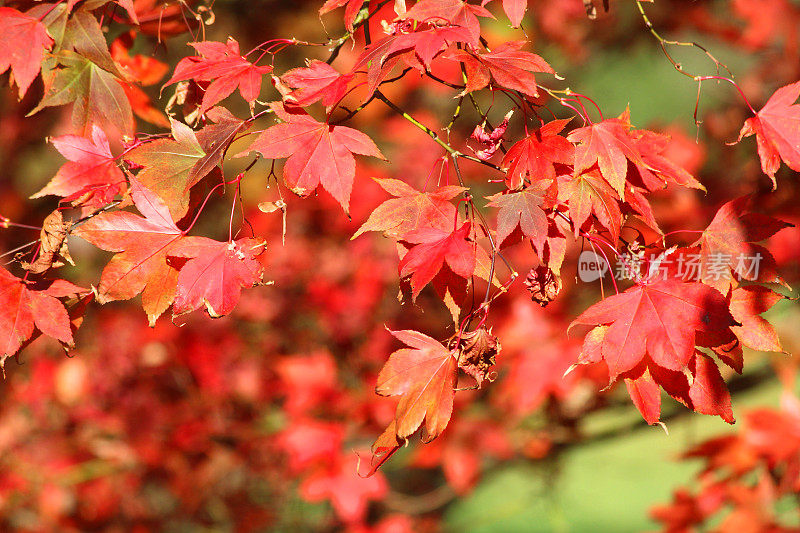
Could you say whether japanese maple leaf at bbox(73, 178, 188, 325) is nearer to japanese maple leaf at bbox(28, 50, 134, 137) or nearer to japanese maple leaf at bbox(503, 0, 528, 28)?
japanese maple leaf at bbox(28, 50, 134, 137)

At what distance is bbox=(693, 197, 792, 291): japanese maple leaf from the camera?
0.82 meters

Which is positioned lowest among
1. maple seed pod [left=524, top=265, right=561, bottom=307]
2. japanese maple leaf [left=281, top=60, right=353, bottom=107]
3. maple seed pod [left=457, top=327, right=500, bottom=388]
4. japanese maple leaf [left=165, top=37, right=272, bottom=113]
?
maple seed pod [left=457, top=327, right=500, bottom=388]

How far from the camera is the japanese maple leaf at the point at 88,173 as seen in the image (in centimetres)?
82

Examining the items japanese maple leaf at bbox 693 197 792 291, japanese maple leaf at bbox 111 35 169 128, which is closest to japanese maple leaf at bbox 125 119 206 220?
japanese maple leaf at bbox 111 35 169 128

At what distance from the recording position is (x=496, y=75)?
689 mm

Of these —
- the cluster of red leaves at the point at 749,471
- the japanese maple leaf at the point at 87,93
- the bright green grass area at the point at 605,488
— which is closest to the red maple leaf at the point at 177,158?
the japanese maple leaf at the point at 87,93

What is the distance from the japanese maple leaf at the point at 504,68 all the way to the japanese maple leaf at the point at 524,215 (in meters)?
0.10

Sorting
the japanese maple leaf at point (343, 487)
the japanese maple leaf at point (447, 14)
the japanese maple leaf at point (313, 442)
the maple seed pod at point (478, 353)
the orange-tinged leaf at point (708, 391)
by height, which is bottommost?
the japanese maple leaf at point (343, 487)

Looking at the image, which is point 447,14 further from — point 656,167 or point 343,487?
point 343,487

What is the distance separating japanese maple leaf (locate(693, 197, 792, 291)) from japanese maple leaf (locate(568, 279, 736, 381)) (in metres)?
0.11

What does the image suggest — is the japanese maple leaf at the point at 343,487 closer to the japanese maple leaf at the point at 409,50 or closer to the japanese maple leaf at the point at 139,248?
the japanese maple leaf at the point at 139,248

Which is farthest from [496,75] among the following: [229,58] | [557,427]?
[557,427]

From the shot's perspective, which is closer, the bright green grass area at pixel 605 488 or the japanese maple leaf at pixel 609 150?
the japanese maple leaf at pixel 609 150

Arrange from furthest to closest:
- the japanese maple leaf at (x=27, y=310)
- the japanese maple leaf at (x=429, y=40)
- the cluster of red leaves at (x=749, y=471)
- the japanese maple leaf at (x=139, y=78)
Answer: the cluster of red leaves at (x=749, y=471) < the japanese maple leaf at (x=139, y=78) < the japanese maple leaf at (x=27, y=310) < the japanese maple leaf at (x=429, y=40)
